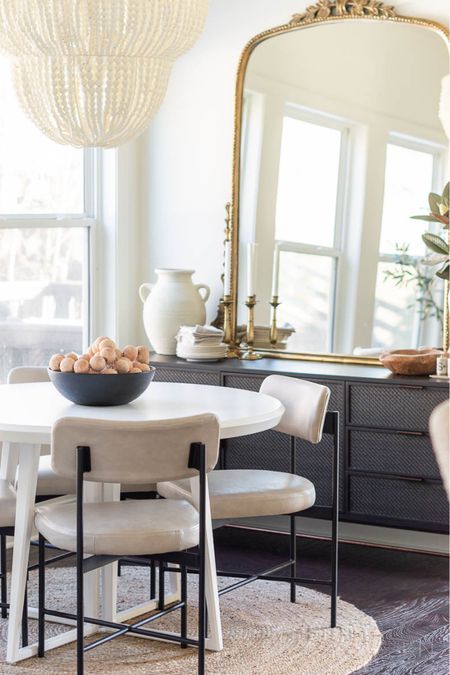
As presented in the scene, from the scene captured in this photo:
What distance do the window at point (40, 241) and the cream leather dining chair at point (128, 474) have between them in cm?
182

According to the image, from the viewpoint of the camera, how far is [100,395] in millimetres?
2988

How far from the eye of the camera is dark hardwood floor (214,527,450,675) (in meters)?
2.98

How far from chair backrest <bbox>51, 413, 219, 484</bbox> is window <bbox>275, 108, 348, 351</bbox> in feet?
6.18

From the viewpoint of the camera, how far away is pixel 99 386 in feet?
9.71

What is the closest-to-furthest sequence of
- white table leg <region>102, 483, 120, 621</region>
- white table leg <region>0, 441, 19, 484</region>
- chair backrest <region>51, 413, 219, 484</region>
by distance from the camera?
chair backrest <region>51, 413, 219, 484</region>
white table leg <region>102, 483, 120, 621</region>
white table leg <region>0, 441, 19, 484</region>

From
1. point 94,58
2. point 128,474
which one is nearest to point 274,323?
point 94,58

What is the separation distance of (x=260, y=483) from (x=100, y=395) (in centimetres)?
59

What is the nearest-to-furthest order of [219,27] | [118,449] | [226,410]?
[118,449], [226,410], [219,27]

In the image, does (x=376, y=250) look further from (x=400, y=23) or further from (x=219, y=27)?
(x=219, y=27)

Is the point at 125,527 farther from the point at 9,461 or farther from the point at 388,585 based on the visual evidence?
the point at 388,585

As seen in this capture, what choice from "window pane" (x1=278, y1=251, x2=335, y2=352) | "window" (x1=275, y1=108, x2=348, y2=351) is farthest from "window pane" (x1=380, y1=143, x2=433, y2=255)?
"window pane" (x1=278, y1=251, x2=335, y2=352)

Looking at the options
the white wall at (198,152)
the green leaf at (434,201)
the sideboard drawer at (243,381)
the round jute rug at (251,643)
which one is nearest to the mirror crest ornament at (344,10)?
the white wall at (198,152)

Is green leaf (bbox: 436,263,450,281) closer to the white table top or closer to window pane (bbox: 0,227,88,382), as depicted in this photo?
the white table top

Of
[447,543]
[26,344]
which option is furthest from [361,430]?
[26,344]
